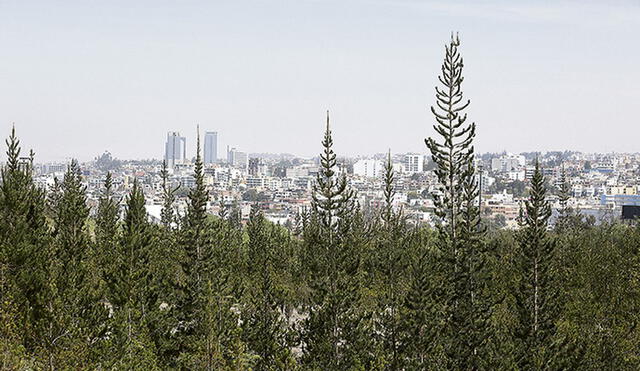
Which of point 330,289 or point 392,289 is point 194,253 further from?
point 392,289

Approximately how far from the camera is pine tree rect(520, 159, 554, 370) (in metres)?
25.1

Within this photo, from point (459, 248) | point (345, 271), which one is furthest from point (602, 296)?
point (345, 271)

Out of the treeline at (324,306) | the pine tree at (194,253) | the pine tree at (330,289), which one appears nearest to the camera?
the treeline at (324,306)

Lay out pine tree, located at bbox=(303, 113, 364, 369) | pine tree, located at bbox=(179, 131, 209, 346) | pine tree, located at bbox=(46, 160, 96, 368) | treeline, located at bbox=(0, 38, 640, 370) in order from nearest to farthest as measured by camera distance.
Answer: pine tree, located at bbox=(46, 160, 96, 368), treeline, located at bbox=(0, 38, 640, 370), pine tree, located at bbox=(303, 113, 364, 369), pine tree, located at bbox=(179, 131, 209, 346)

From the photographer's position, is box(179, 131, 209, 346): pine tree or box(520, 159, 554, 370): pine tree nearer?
box(520, 159, 554, 370): pine tree

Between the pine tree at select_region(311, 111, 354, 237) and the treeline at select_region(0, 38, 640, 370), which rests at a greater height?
the pine tree at select_region(311, 111, 354, 237)

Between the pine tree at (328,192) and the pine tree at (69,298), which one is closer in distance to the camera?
the pine tree at (69,298)

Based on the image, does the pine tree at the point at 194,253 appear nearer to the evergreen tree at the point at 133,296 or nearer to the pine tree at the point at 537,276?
the evergreen tree at the point at 133,296

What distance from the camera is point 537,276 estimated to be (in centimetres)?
2588

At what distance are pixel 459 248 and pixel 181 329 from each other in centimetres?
1131

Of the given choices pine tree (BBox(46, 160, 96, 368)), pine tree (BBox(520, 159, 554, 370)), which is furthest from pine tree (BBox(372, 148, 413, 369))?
pine tree (BBox(46, 160, 96, 368))

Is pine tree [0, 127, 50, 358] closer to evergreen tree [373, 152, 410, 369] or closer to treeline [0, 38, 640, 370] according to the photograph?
treeline [0, 38, 640, 370]

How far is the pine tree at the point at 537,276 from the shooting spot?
25078 mm

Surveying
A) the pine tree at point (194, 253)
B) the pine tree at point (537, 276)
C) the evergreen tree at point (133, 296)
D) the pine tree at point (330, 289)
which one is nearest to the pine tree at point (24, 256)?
the evergreen tree at point (133, 296)
